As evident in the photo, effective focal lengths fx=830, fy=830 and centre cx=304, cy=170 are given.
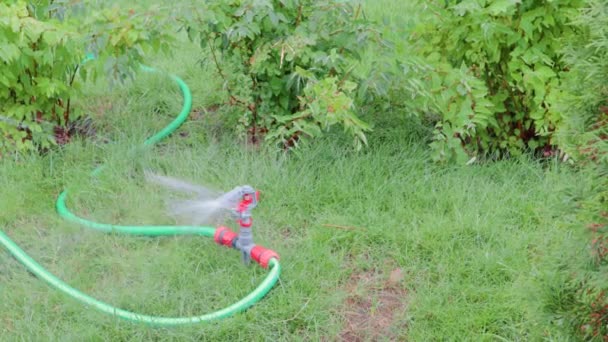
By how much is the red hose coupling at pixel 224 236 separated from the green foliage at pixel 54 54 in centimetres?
100

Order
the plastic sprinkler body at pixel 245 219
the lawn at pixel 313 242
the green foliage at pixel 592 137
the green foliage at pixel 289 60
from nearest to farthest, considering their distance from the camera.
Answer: the green foliage at pixel 592 137, the lawn at pixel 313 242, the plastic sprinkler body at pixel 245 219, the green foliage at pixel 289 60

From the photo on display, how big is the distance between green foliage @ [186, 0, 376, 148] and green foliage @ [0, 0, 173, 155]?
0.30m

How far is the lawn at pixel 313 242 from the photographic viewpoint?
304 cm

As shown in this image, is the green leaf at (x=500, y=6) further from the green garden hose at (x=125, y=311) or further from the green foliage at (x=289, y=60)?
the green garden hose at (x=125, y=311)

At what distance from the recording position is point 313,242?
138 inches

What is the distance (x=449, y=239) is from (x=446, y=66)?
94 centimetres

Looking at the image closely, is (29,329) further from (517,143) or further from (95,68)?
(517,143)

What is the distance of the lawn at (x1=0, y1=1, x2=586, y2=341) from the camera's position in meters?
3.04

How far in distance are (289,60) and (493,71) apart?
3.42 ft

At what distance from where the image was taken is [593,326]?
2303 mm

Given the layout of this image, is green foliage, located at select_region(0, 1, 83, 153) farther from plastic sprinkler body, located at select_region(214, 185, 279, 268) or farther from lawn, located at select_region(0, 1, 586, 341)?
plastic sprinkler body, located at select_region(214, 185, 279, 268)

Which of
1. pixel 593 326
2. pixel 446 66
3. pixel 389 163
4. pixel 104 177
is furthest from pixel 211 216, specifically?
pixel 593 326

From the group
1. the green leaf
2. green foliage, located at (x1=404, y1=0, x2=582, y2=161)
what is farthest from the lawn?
the green leaf

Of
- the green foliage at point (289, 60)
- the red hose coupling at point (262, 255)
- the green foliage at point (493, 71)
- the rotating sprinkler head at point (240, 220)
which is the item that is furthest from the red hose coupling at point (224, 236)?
the green foliage at point (493, 71)
